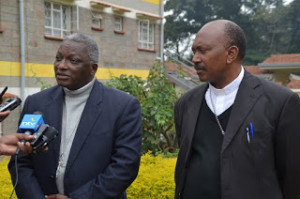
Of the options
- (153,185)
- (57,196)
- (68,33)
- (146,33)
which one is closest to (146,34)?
(146,33)

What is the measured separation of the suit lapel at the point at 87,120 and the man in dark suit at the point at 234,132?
640 millimetres

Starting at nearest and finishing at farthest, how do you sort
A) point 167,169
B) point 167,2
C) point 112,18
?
point 167,169 < point 112,18 < point 167,2

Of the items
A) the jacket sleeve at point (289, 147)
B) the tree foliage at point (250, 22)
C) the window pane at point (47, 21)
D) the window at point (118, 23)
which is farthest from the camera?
the tree foliage at point (250, 22)

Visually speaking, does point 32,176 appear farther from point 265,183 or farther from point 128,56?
point 128,56

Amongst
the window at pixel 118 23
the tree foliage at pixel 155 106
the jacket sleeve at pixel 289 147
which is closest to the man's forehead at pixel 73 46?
the jacket sleeve at pixel 289 147

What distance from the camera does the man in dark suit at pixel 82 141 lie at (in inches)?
94.9

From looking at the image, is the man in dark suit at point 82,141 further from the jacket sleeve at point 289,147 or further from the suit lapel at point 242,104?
the jacket sleeve at point 289,147

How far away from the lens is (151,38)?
15.1m

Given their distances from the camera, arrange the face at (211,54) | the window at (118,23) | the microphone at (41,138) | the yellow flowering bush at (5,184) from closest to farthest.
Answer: the microphone at (41,138), the face at (211,54), the yellow flowering bush at (5,184), the window at (118,23)

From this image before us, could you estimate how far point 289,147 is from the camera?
7.22 feet

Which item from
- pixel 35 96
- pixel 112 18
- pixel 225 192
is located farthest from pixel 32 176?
pixel 112 18

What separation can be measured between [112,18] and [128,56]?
1.64 meters

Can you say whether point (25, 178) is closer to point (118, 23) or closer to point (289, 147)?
point (289, 147)

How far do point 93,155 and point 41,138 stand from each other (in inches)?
19.2
